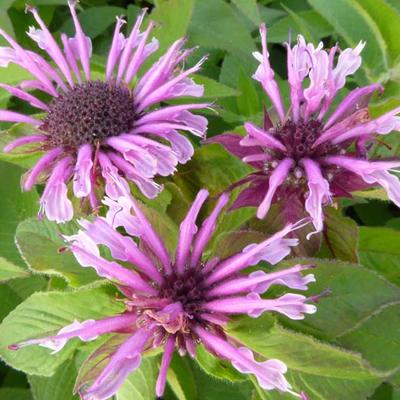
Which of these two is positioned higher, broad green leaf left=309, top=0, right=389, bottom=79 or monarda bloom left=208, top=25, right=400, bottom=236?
broad green leaf left=309, top=0, right=389, bottom=79

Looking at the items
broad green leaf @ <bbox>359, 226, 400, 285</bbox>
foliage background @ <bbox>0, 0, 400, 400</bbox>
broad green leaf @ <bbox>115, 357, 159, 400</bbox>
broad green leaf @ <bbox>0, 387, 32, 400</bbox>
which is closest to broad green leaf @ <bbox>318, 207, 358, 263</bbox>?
foliage background @ <bbox>0, 0, 400, 400</bbox>

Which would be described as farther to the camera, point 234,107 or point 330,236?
point 234,107

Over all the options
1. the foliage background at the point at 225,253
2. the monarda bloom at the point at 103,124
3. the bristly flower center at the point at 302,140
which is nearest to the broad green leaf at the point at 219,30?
the foliage background at the point at 225,253

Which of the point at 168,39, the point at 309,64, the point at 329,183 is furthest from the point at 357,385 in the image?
the point at 168,39

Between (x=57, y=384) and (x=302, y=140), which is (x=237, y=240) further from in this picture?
(x=57, y=384)

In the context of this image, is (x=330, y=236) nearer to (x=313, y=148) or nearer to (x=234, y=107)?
(x=313, y=148)

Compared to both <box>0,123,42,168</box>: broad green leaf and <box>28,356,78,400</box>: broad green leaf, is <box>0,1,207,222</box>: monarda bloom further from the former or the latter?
<box>28,356,78,400</box>: broad green leaf

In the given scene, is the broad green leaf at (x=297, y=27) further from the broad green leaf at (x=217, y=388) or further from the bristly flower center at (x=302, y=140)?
the broad green leaf at (x=217, y=388)
